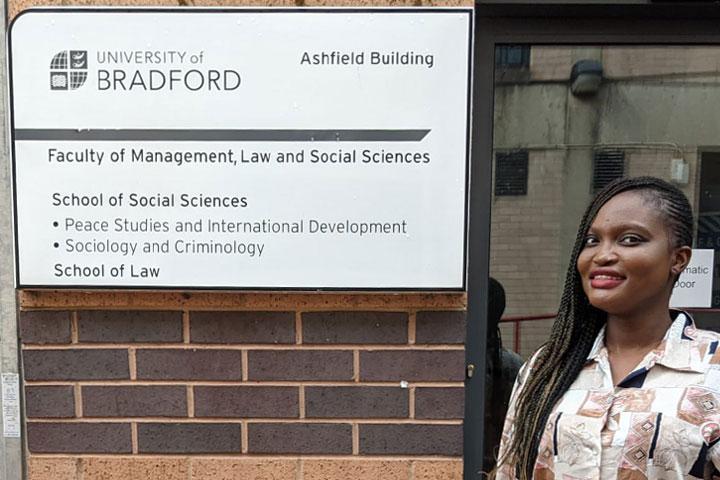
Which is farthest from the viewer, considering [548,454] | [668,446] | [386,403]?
[386,403]

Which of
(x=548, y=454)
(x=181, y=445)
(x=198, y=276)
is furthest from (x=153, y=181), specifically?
(x=548, y=454)

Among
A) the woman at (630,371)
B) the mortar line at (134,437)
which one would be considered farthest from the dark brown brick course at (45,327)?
the woman at (630,371)

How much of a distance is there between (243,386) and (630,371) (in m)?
1.29

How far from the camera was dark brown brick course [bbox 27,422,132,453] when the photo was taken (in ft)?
7.10

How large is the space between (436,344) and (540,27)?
1.23 m

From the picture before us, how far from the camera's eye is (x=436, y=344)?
212 cm

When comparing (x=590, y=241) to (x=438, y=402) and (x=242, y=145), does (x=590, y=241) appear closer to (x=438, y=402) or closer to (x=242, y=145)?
(x=438, y=402)

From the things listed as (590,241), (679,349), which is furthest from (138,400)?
(679,349)

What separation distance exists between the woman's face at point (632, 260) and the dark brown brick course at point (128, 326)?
1.40 metres

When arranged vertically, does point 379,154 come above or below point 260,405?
Result: above

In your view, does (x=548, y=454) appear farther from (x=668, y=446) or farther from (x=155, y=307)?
(x=155, y=307)

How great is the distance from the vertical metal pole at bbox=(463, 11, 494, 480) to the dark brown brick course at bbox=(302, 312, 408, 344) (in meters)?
0.36

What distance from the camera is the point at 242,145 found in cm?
201

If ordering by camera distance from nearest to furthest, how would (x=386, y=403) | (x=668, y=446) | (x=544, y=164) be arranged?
(x=668, y=446)
(x=386, y=403)
(x=544, y=164)
